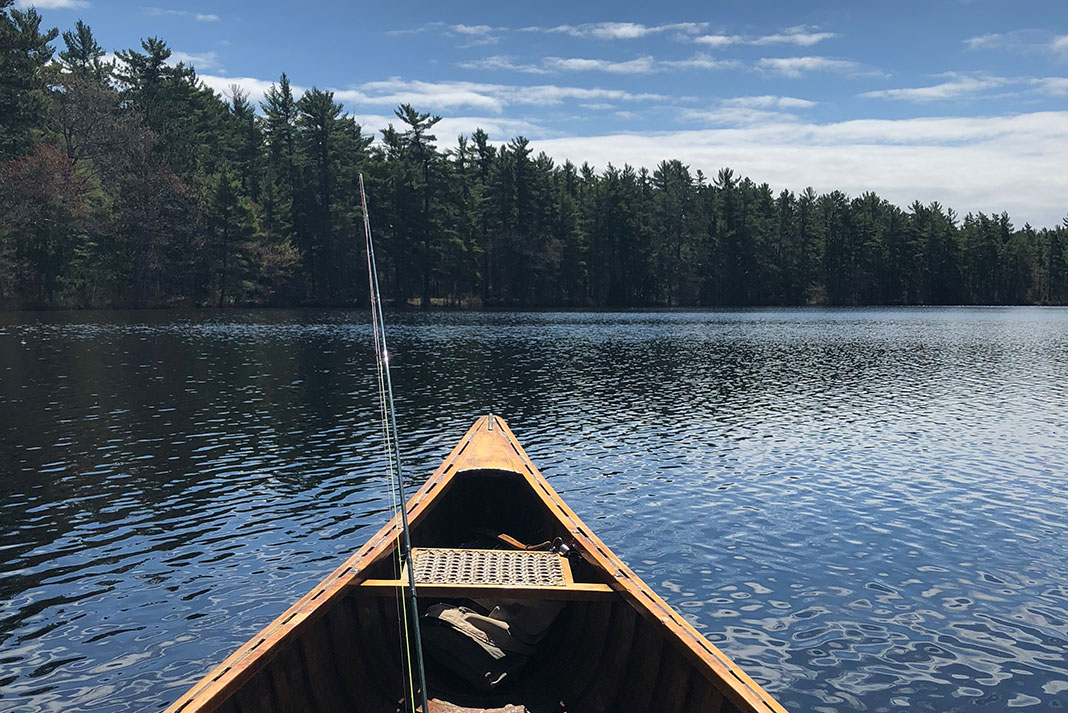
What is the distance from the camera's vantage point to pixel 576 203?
128 metres

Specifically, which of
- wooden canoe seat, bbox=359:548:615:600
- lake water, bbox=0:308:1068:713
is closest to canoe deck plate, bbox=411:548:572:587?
wooden canoe seat, bbox=359:548:615:600

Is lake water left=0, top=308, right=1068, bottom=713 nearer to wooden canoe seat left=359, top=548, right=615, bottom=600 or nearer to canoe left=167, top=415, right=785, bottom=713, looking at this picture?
canoe left=167, top=415, right=785, bottom=713

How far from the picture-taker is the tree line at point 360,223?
8581cm

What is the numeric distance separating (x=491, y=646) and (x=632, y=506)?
9071 millimetres

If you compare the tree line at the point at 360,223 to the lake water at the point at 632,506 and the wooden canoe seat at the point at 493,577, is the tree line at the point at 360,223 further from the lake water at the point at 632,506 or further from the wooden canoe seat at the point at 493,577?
the wooden canoe seat at the point at 493,577

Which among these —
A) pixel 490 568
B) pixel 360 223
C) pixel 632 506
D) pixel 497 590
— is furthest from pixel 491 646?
pixel 360 223

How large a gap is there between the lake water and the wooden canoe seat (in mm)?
2890

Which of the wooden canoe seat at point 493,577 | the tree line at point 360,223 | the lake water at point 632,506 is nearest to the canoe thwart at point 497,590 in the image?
the wooden canoe seat at point 493,577

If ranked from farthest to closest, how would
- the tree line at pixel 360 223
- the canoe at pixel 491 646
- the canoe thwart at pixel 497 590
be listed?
1. the tree line at pixel 360 223
2. the canoe thwart at pixel 497 590
3. the canoe at pixel 491 646

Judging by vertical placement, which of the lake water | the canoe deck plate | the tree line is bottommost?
the lake water

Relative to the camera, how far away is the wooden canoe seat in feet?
25.6

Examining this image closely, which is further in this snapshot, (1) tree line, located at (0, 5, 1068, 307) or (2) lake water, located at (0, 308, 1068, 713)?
(1) tree line, located at (0, 5, 1068, 307)

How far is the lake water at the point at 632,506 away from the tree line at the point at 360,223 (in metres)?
54.4

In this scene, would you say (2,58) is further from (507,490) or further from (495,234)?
(507,490)
